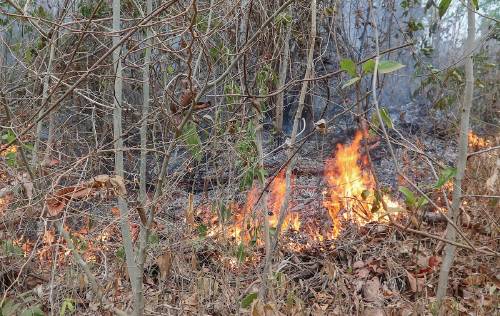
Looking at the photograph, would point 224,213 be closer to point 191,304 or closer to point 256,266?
point 256,266

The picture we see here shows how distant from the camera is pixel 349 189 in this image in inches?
200

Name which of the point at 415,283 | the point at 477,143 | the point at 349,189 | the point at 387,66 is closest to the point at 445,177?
the point at 387,66

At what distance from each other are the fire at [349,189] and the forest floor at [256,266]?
0.08 metres

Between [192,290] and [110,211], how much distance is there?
0.99m

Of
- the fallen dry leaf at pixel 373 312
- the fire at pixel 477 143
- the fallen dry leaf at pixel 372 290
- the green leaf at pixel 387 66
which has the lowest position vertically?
the fallen dry leaf at pixel 373 312

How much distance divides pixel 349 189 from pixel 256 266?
1774 mm

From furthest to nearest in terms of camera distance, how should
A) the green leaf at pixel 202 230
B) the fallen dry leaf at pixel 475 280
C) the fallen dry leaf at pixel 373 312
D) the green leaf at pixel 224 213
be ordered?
the green leaf at pixel 202 230 → the green leaf at pixel 224 213 → the fallen dry leaf at pixel 475 280 → the fallen dry leaf at pixel 373 312

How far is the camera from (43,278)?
3.44m

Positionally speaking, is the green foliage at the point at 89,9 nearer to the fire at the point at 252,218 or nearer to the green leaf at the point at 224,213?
the green leaf at the point at 224,213

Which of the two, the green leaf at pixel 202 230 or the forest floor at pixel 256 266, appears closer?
the forest floor at pixel 256 266

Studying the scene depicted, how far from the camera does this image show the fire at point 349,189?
4387 millimetres

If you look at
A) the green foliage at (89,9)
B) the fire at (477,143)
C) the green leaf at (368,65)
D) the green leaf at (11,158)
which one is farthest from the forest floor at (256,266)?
the fire at (477,143)

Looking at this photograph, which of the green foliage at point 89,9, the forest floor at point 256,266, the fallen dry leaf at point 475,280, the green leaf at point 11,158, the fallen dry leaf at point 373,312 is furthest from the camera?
the green foliage at point 89,9

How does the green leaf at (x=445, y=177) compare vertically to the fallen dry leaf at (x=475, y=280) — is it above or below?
above
